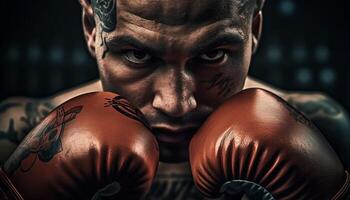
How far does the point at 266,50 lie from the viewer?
3.98 meters

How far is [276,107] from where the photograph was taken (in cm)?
138

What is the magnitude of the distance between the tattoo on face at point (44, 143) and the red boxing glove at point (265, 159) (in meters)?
0.28

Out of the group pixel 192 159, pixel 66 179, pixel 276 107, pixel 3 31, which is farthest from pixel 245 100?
pixel 3 31

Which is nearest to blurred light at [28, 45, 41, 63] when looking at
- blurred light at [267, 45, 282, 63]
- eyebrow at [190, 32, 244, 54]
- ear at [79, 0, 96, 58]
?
blurred light at [267, 45, 282, 63]

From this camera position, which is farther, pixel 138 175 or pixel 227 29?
pixel 227 29

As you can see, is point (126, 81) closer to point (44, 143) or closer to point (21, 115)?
point (44, 143)

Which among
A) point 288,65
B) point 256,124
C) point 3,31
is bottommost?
point 288,65

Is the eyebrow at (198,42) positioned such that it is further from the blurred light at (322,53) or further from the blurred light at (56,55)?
the blurred light at (322,53)

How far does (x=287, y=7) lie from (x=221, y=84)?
7.78 feet

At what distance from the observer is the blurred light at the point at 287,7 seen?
383 cm

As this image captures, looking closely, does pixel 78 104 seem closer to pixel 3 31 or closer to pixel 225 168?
Answer: pixel 225 168

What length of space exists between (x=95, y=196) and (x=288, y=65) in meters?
2.84

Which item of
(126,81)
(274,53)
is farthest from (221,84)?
(274,53)

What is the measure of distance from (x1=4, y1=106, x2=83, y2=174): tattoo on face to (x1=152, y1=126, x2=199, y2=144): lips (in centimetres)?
25
